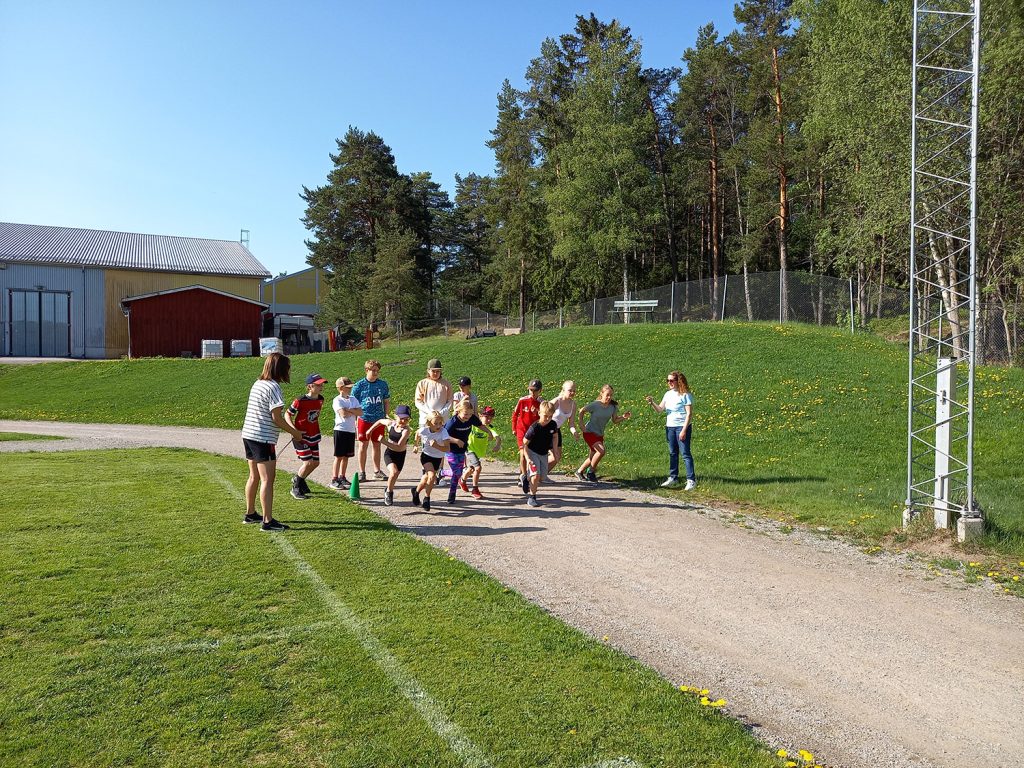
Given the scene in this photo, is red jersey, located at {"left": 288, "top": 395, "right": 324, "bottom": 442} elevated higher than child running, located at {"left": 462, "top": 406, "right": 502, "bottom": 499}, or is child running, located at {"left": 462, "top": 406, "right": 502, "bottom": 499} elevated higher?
red jersey, located at {"left": 288, "top": 395, "right": 324, "bottom": 442}

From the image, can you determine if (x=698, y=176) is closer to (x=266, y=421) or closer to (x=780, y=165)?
(x=780, y=165)

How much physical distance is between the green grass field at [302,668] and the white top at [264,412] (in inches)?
41.3

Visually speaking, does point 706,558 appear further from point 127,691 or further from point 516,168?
point 516,168

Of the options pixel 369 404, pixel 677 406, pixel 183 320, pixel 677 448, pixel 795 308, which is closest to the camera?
pixel 369 404

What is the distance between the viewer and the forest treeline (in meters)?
24.3

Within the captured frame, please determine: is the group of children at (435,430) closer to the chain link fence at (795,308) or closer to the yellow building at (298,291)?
the chain link fence at (795,308)

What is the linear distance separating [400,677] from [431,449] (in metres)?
5.03

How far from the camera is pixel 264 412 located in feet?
24.3

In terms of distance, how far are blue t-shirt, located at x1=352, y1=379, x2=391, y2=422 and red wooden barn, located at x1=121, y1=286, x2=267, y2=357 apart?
1336 inches

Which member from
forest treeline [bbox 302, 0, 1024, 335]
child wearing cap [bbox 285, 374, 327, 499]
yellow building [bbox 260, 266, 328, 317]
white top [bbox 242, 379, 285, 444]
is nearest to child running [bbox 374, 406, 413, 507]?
child wearing cap [bbox 285, 374, 327, 499]

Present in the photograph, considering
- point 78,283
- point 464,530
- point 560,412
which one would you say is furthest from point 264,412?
point 78,283

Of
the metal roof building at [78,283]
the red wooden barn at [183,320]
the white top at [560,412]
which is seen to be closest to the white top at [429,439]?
the white top at [560,412]

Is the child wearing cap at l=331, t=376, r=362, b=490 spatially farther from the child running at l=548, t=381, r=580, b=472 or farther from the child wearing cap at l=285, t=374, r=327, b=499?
the child running at l=548, t=381, r=580, b=472

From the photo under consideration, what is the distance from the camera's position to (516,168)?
5091 cm
